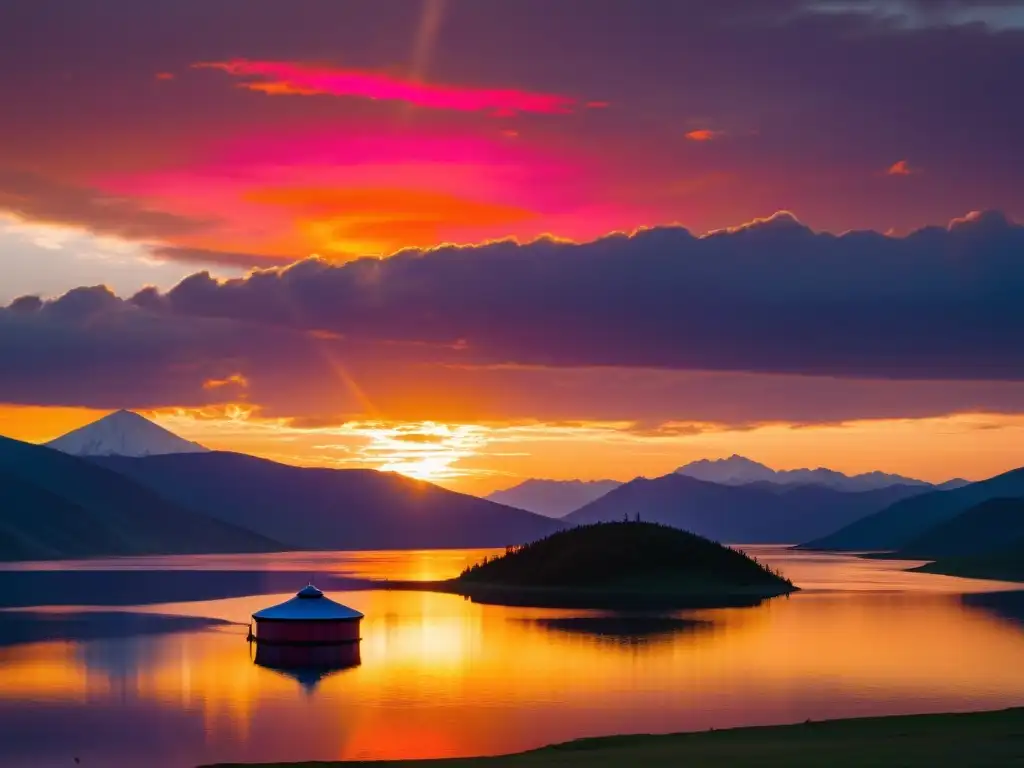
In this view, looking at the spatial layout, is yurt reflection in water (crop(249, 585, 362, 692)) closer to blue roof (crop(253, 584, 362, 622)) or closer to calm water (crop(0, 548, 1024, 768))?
blue roof (crop(253, 584, 362, 622))

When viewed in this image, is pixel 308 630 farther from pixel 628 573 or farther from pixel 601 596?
pixel 628 573

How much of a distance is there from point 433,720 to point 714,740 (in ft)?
43.2

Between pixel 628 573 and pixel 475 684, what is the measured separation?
345ft

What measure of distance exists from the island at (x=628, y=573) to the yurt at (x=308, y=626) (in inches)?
2297

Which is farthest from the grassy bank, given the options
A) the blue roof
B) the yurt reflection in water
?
the blue roof

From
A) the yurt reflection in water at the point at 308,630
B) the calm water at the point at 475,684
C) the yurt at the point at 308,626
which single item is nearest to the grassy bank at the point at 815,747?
the calm water at the point at 475,684

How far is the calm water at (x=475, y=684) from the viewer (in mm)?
60219

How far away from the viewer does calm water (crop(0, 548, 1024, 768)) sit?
6022 cm

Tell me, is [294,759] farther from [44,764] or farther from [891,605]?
[891,605]

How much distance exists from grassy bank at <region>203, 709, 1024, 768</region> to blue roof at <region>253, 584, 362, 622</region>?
160 feet

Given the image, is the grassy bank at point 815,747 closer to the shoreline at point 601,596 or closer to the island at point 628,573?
the shoreline at point 601,596

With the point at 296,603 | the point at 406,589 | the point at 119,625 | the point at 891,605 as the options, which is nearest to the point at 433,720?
the point at 296,603

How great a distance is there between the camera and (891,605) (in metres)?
149

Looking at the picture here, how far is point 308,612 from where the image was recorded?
106 metres
